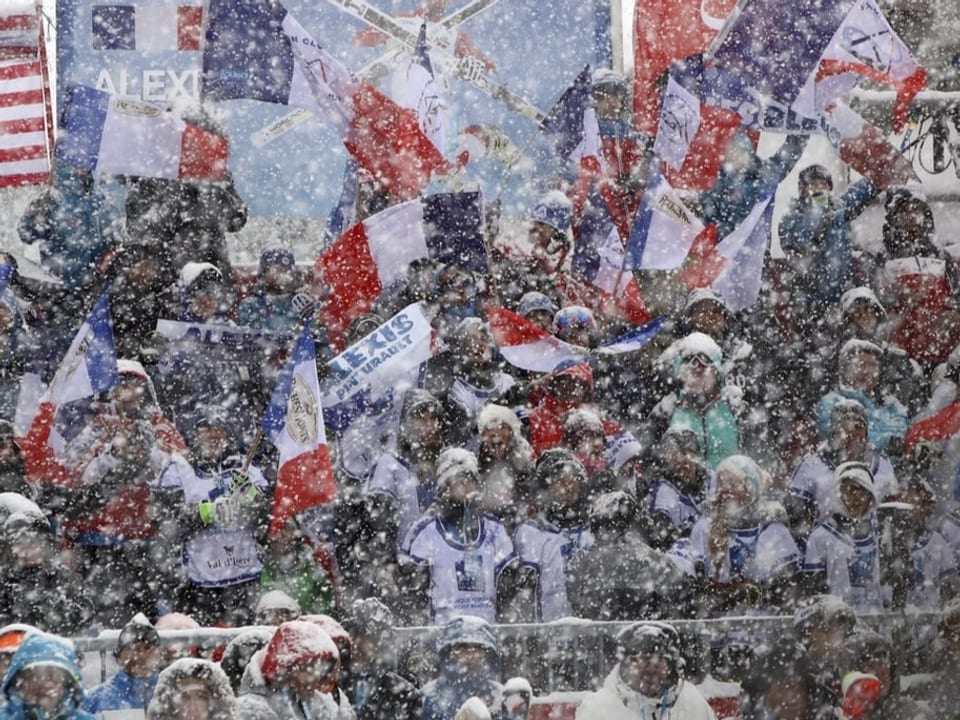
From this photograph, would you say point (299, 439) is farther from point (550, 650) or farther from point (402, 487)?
point (550, 650)

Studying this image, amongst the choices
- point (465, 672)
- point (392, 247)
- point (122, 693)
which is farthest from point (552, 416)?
point (122, 693)

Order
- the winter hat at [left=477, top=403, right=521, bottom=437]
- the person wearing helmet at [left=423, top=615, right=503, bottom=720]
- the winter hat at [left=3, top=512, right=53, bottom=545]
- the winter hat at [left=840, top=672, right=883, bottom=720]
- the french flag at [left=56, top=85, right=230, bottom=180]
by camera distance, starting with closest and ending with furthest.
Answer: the person wearing helmet at [left=423, top=615, right=503, bottom=720] → the winter hat at [left=840, top=672, right=883, bottom=720] → the winter hat at [left=3, top=512, right=53, bottom=545] → the winter hat at [left=477, top=403, right=521, bottom=437] → the french flag at [left=56, top=85, right=230, bottom=180]

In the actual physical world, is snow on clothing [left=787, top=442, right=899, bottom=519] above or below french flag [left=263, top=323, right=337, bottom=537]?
below

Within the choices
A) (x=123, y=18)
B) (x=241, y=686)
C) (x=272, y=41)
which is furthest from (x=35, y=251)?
(x=241, y=686)

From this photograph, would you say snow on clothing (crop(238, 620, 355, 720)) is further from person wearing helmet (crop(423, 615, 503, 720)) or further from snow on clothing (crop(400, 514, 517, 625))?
snow on clothing (crop(400, 514, 517, 625))

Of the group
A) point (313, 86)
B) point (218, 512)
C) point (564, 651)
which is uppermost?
point (313, 86)

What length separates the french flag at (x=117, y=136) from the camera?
9.11 metres

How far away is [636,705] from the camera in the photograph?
21.8 ft

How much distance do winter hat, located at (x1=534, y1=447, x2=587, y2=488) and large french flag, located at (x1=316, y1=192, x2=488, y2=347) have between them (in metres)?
1.46

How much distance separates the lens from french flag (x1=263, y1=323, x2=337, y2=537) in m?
7.41

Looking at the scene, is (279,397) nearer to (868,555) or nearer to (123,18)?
(868,555)

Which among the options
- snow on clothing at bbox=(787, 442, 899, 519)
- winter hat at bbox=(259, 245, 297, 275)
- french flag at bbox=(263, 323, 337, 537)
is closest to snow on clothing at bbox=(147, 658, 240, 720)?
french flag at bbox=(263, 323, 337, 537)

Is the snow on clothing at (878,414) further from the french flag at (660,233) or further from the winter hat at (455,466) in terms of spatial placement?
the winter hat at (455,466)

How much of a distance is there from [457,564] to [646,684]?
1.18 m
